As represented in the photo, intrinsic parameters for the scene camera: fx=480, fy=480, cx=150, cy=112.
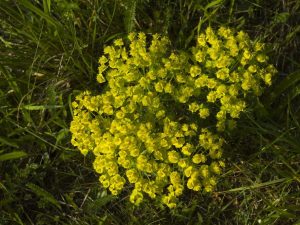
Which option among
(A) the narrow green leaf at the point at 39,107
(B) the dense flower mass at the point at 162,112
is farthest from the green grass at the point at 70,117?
(B) the dense flower mass at the point at 162,112

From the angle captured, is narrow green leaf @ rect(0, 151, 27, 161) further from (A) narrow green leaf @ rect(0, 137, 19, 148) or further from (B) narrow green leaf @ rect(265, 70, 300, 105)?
(B) narrow green leaf @ rect(265, 70, 300, 105)

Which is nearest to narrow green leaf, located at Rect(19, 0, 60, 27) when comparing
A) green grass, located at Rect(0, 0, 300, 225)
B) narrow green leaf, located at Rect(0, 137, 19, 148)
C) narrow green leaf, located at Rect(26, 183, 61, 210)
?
green grass, located at Rect(0, 0, 300, 225)

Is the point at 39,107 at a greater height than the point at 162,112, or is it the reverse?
the point at 162,112

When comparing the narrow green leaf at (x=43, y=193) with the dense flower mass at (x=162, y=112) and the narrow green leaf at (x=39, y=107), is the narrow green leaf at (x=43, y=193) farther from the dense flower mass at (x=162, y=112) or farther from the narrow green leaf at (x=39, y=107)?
the dense flower mass at (x=162, y=112)

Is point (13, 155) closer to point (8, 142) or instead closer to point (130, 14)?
point (8, 142)

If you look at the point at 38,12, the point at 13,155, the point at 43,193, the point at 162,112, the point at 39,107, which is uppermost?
the point at 38,12

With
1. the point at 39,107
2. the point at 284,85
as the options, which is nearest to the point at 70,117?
the point at 39,107

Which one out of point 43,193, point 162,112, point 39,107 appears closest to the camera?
point 162,112
